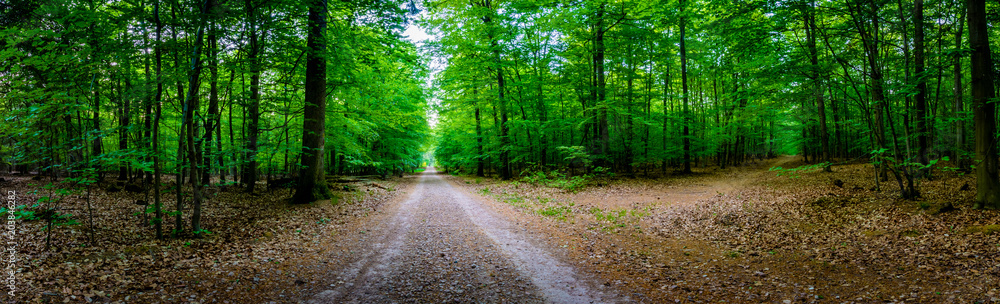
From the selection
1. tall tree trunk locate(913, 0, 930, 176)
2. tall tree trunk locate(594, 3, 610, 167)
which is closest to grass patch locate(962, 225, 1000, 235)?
tall tree trunk locate(913, 0, 930, 176)

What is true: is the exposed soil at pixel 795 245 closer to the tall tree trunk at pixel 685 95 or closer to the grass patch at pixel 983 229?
the grass patch at pixel 983 229

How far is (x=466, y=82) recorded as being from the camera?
2228 centimetres

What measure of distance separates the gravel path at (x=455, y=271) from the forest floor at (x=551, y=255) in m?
0.03

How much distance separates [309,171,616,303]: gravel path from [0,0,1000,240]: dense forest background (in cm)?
393

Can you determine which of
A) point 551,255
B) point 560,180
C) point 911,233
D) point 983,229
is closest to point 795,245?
point 911,233

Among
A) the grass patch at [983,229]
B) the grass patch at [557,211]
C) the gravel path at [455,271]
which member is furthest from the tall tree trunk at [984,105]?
the grass patch at [557,211]

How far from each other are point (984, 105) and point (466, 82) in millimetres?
19155

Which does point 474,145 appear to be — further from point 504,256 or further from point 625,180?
point 504,256

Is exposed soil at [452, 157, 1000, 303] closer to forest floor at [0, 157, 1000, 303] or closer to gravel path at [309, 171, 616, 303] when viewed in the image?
forest floor at [0, 157, 1000, 303]

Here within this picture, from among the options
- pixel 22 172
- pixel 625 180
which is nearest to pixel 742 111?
pixel 625 180

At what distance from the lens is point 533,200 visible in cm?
1410

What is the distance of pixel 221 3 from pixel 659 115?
17564 mm

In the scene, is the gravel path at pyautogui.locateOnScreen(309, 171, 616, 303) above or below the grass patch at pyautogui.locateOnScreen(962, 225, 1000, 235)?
below

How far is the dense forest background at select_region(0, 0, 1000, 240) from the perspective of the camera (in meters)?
6.51
